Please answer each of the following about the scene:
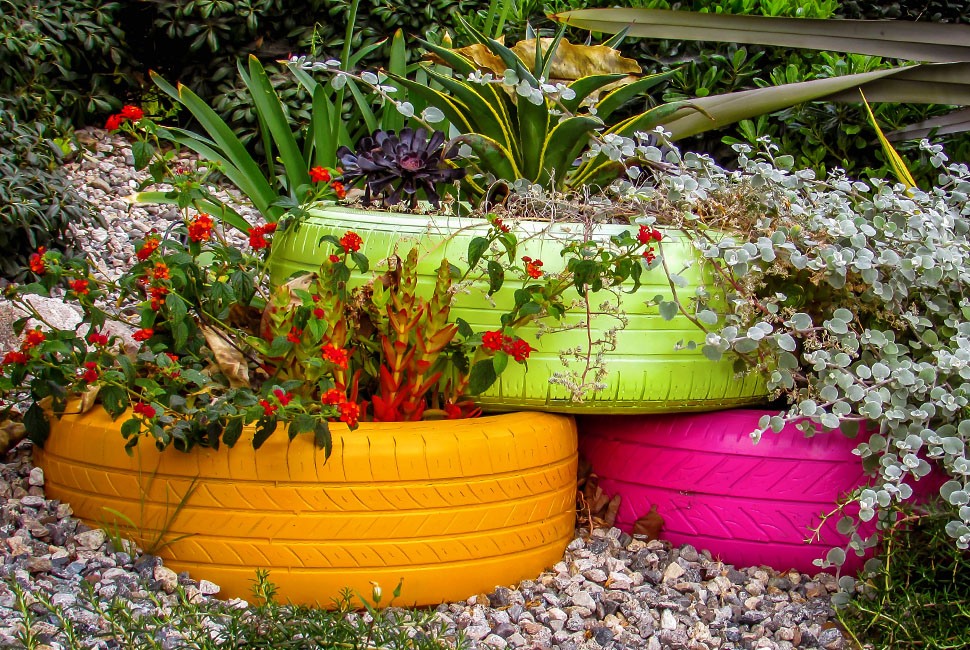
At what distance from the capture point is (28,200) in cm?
348

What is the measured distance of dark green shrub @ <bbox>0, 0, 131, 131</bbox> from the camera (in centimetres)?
443

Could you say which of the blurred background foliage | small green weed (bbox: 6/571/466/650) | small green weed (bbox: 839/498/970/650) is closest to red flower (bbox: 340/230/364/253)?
small green weed (bbox: 6/571/466/650)

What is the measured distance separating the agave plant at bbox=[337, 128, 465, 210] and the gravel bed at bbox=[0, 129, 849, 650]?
0.92 metres

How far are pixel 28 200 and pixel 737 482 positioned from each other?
106 inches

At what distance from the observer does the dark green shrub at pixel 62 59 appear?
174 inches

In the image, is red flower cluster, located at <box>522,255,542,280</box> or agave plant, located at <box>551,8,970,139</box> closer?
red flower cluster, located at <box>522,255,542,280</box>

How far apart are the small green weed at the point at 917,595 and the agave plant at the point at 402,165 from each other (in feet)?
4.18

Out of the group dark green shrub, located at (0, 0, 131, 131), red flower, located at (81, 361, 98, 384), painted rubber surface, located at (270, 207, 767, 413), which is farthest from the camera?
dark green shrub, located at (0, 0, 131, 131)

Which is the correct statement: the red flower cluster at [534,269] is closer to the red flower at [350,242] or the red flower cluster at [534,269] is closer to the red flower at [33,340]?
the red flower at [350,242]

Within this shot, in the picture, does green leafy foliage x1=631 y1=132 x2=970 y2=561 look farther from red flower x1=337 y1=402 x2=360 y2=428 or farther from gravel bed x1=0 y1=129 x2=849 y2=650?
red flower x1=337 y1=402 x2=360 y2=428

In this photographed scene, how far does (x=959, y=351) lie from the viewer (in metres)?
1.92

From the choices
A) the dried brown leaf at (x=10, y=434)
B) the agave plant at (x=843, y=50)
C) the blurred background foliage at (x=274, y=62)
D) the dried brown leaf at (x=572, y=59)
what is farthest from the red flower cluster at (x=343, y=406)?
the blurred background foliage at (x=274, y=62)

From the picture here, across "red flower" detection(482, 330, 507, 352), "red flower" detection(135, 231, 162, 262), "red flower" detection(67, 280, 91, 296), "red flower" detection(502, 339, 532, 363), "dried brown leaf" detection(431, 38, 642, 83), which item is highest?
"dried brown leaf" detection(431, 38, 642, 83)

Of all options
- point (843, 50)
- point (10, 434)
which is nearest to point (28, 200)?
point (10, 434)
